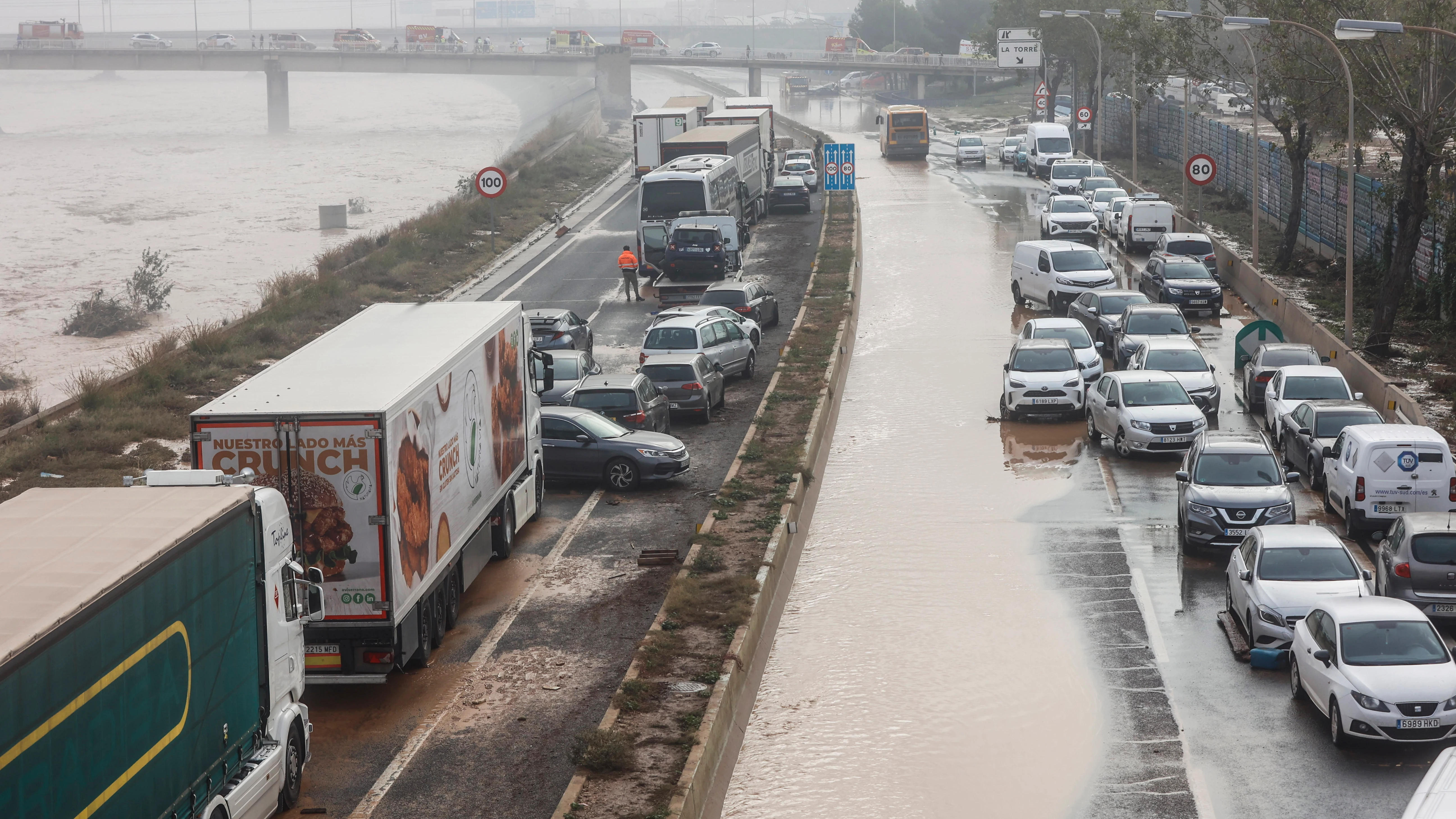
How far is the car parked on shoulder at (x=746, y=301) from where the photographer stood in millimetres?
36906

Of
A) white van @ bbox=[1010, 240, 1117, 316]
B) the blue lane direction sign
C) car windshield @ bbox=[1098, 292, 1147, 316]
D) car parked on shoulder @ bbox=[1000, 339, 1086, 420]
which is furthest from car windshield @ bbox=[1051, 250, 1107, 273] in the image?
the blue lane direction sign

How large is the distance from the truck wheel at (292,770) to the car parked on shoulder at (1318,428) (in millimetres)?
16102

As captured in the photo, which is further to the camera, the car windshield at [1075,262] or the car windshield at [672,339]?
the car windshield at [1075,262]

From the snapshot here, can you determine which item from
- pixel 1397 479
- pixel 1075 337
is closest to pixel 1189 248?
pixel 1075 337

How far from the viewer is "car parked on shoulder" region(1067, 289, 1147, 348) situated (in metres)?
34.2

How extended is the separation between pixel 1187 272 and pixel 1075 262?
2.87 m

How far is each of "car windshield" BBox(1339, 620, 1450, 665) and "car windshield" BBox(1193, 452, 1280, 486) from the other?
6.17 metres

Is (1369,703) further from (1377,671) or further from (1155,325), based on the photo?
(1155,325)

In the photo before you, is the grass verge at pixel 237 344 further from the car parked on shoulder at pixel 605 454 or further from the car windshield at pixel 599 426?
the car windshield at pixel 599 426

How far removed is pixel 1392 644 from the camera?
45.8 feet

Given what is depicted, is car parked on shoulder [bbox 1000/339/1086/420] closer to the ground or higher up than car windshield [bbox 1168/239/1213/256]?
closer to the ground

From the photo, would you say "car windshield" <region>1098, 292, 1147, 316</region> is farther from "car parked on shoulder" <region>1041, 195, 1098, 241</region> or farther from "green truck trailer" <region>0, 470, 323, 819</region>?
"green truck trailer" <region>0, 470, 323, 819</region>

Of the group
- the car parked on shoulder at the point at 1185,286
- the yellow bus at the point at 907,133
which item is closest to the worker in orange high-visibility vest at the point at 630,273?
the car parked on shoulder at the point at 1185,286

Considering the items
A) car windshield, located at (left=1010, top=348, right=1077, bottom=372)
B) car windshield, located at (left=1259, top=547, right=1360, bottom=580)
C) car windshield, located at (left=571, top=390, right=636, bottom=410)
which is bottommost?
car windshield, located at (left=1259, top=547, right=1360, bottom=580)
